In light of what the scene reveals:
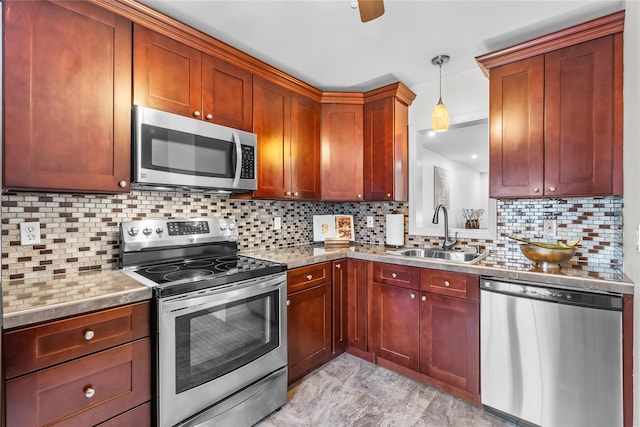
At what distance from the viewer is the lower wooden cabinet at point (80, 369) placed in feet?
3.64

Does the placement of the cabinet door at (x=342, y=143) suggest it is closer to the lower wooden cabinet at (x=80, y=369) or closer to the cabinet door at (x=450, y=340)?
the cabinet door at (x=450, y=340)

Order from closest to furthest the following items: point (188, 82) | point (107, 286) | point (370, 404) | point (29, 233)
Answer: point (107, 286), point (29, 233), point (188, 82), point (370, 404)

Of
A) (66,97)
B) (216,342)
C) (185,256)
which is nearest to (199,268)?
(185,256)

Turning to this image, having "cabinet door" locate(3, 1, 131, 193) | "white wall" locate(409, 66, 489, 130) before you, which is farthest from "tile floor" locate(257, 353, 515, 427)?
"white wall" locate(409, 66, 489, 130)

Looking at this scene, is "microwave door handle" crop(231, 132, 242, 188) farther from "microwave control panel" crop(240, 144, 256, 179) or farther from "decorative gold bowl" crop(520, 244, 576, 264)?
"decorative gold bowl" crop(520, 244, 576, 264)

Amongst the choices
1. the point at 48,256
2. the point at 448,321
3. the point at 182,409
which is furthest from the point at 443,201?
the point at 48,256

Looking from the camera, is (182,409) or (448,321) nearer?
(182,409)

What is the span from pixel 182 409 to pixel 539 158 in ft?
8.18

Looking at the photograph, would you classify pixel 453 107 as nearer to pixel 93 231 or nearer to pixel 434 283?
pixel 434 283

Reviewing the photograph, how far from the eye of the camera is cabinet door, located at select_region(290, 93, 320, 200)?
260 centimetres

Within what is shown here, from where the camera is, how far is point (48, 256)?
162 cm

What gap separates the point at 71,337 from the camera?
47.8 inches

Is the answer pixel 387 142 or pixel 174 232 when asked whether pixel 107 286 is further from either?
pixel 387 142

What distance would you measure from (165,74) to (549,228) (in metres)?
2.71
